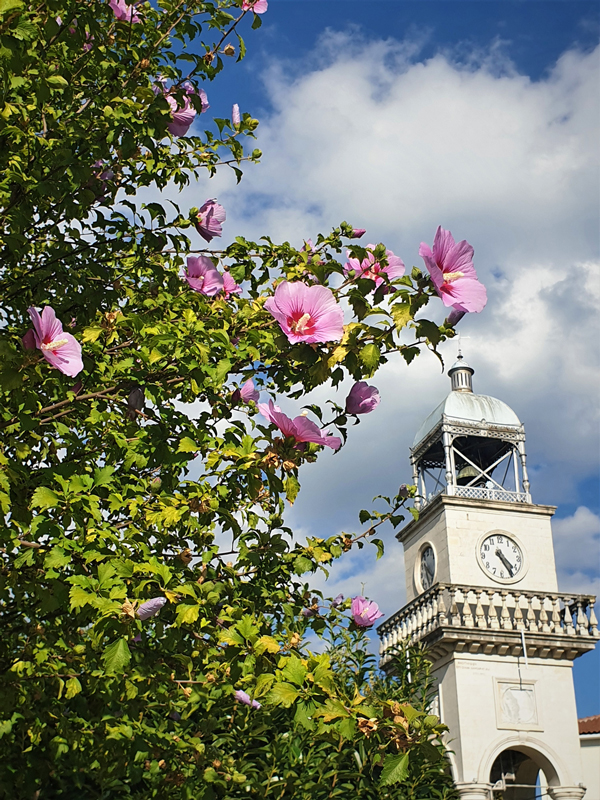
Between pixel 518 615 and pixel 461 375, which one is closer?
pixel 518 615

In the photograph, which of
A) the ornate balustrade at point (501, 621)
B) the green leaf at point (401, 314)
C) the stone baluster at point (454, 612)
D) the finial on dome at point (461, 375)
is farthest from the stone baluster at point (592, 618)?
the green leaf at point (401, 314)

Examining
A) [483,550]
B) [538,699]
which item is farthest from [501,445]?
[538,699]

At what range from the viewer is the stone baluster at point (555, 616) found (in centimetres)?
2560

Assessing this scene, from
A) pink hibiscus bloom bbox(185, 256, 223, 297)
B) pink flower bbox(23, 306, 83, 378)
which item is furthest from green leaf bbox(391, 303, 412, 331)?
pink hibiscus bloom bbox(185, 256, 223, 297)

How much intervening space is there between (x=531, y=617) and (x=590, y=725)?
12096 mm

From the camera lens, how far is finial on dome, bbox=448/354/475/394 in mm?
30547

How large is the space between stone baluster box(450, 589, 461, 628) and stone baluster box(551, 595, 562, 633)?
353 cm

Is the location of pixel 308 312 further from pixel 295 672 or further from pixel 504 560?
pixel 504 560

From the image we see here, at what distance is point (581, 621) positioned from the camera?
2611 centimetres

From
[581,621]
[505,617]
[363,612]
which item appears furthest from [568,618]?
[363,612]

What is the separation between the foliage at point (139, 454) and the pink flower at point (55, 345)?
0.23 ft

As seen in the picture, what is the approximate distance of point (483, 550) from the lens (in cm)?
2711

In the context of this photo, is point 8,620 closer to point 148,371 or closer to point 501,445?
point 148,371

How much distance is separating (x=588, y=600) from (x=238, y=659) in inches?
1021
